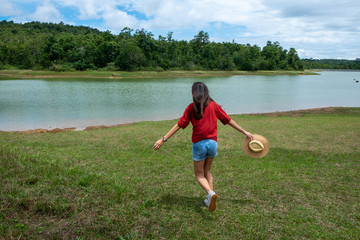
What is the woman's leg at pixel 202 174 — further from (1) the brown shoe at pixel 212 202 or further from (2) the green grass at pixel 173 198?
(2) the green grass at pixel 173 198

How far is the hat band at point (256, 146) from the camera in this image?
4102 millimetres

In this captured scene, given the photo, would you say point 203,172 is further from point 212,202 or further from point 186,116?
point 186,116

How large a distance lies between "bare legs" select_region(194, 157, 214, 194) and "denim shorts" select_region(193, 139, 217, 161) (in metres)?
0.12

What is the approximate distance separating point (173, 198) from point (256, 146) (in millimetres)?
1596

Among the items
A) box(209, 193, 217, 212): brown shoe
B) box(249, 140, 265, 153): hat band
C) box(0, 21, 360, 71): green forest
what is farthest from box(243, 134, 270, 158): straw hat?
box(0, 21, 360, 71): green forest

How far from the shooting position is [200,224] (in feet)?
11.3

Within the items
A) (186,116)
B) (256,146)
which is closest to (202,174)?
(186,116)

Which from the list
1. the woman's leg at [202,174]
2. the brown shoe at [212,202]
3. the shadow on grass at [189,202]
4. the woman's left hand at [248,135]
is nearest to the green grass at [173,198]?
the shadow on grass at [189,202]

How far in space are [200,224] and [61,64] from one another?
85783 mm

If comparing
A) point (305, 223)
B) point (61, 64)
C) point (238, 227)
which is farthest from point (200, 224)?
point (61, 64)

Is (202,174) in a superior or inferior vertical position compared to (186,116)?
inferior

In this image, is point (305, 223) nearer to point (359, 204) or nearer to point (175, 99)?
point (359, 204)

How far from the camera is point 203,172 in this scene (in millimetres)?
3861

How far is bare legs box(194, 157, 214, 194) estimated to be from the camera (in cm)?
371
